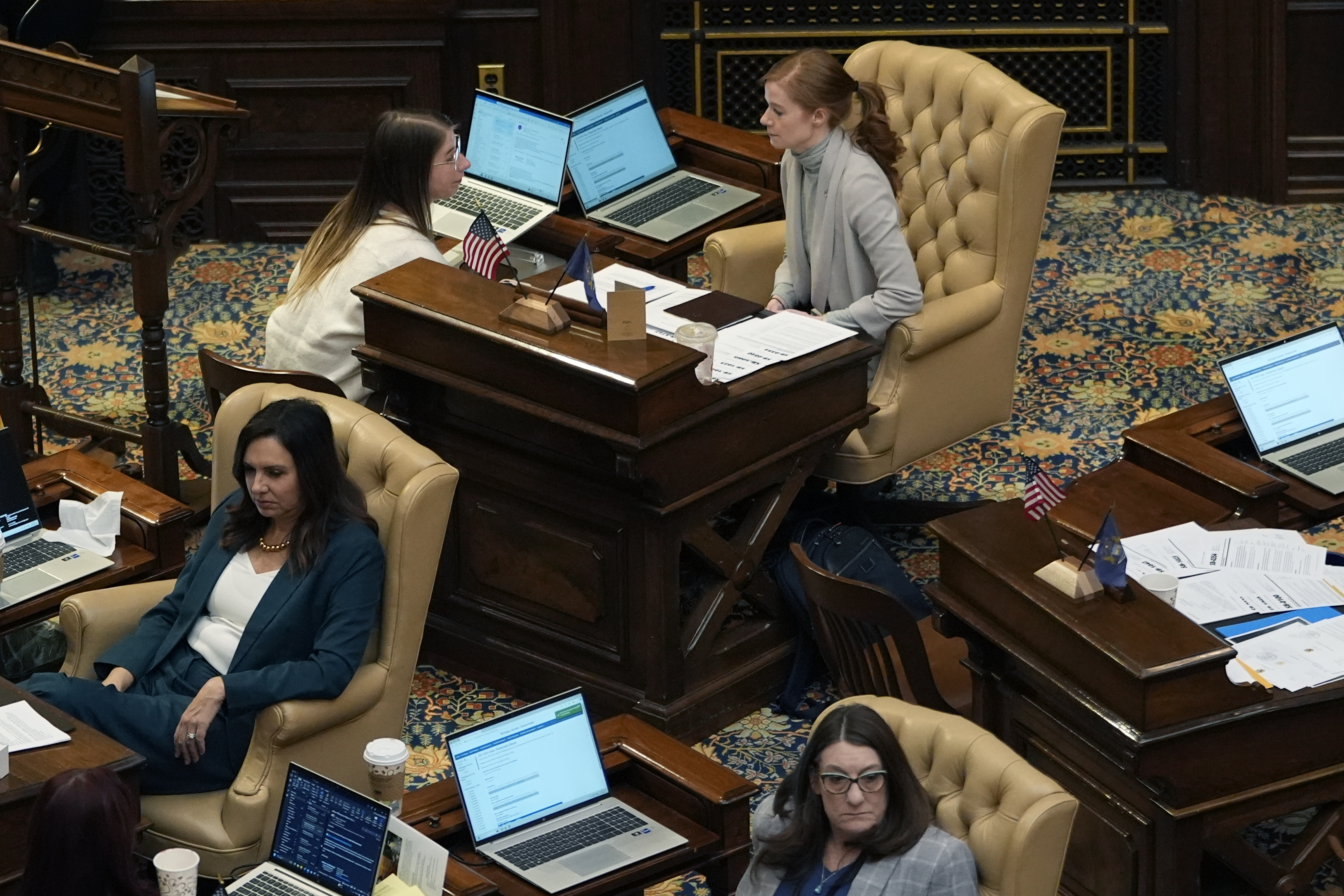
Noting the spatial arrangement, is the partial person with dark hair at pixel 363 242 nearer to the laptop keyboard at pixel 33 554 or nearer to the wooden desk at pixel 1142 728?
the laptop keyboard at pixel 33 554

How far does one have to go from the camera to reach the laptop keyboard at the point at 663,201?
260 inches

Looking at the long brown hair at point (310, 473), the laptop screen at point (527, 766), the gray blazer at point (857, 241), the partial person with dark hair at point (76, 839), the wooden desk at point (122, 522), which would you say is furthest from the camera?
the gray blazer at point (857, 241)

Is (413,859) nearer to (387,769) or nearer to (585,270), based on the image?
(387,769)

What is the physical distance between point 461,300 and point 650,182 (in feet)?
5.32

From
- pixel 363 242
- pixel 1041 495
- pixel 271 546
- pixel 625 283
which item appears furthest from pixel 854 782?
pixel 363 242

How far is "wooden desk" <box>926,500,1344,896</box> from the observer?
419cm

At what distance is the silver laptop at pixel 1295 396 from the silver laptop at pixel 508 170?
7.42 ft

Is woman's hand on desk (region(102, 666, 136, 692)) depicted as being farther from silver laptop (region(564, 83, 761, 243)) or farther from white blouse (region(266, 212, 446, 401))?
silver laptop (region(564, 83, 761, 243))

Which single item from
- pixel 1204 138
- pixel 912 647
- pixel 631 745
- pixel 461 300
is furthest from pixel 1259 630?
pixel 1204 138

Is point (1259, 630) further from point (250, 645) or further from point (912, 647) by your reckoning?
point (250, 645)

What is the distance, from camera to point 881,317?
5859 mm

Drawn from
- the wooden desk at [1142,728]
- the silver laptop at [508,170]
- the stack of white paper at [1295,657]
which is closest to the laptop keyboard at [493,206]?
the silver laptop at [508,170]

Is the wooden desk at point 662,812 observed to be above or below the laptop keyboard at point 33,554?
below

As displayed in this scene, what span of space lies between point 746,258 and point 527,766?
2529 mm
